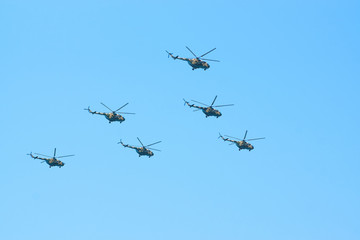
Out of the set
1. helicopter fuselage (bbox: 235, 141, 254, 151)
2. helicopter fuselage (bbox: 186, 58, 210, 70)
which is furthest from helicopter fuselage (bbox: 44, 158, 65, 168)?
helicopter fuselage (bbox: 235, 141, 254, 151)

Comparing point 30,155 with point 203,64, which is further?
point 30,155

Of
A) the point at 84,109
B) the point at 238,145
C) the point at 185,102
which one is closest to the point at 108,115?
the point at 84,109

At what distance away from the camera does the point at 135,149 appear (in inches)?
7352

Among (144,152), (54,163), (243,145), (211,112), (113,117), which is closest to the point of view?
(211,112)

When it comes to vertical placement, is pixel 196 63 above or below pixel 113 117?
above

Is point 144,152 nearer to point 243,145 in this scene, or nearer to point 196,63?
point 243,145

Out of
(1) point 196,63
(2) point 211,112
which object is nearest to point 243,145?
(2) point 211,112

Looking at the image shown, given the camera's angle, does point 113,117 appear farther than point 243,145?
Yes

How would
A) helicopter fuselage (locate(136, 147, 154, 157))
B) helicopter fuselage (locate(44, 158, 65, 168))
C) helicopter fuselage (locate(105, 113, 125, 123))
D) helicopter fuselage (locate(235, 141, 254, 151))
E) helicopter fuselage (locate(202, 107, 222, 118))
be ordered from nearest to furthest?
1. helicopter fuselage (locate(202, 107, 222, 118))
2. helicopter fuselage (locate(235, 141, 254, 151))
3. helicopter fuselage (locate(105, 113, 125, 123))
4. helicopter fuselage (locate(136, 147, 154, 157))
5. helicopter fuselage (locate(44, 158, 65, 168))

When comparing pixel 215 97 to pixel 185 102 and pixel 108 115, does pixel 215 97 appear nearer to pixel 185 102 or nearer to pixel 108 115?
pixel 185 102

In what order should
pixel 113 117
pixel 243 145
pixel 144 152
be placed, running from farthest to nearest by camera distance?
pixel 144 152
pixel 113 117
pixel 243 145

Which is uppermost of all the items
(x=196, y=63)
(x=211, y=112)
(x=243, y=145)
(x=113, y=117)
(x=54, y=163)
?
(x=196, y=63)

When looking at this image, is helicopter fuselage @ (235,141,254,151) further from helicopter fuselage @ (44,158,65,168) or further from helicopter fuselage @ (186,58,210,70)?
helicopter fuselage @ (44,158,65,168)

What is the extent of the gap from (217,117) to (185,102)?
355 inches
